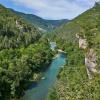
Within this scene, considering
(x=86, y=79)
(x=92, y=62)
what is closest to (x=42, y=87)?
(x=92, y=62)

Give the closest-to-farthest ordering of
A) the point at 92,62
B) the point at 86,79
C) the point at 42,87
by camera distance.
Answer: the point at 86,79 → the point at 92,62 → the point at 42,87

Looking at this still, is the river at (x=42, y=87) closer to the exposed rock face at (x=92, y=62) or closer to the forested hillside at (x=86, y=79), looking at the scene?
the forested hillside at (x=86, y=79)

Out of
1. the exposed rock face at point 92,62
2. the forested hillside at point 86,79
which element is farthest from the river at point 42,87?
the exposed rock face at point 92,62

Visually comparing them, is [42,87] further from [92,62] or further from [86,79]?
[86,79]

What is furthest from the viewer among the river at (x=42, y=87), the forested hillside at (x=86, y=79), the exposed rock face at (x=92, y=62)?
the river at (x=42, y=87)

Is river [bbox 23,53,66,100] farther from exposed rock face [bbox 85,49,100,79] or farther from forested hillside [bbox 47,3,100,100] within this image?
exposed rock face [bbox 85,49,100,79]

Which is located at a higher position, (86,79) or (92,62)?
(92,62)

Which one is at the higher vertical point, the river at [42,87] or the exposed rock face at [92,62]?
the exposed rock face at [92,62]

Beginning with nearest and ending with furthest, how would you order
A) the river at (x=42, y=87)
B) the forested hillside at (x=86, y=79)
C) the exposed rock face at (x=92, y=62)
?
the forested hillside at (x=86, y=79) < the exposed rock face at (x=92, y=62) < the river at (x=42, y=87)

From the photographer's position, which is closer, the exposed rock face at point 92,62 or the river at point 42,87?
the exposed rock face at point 92,62

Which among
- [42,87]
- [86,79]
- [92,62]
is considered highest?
[92,62]

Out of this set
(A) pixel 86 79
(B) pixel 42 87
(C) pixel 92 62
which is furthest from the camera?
(B) pixel 42 87

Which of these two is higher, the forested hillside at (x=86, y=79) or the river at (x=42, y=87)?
the forested hillside at (x=86, y=79)

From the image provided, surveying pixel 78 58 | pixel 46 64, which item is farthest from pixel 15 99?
pixel 46 64
